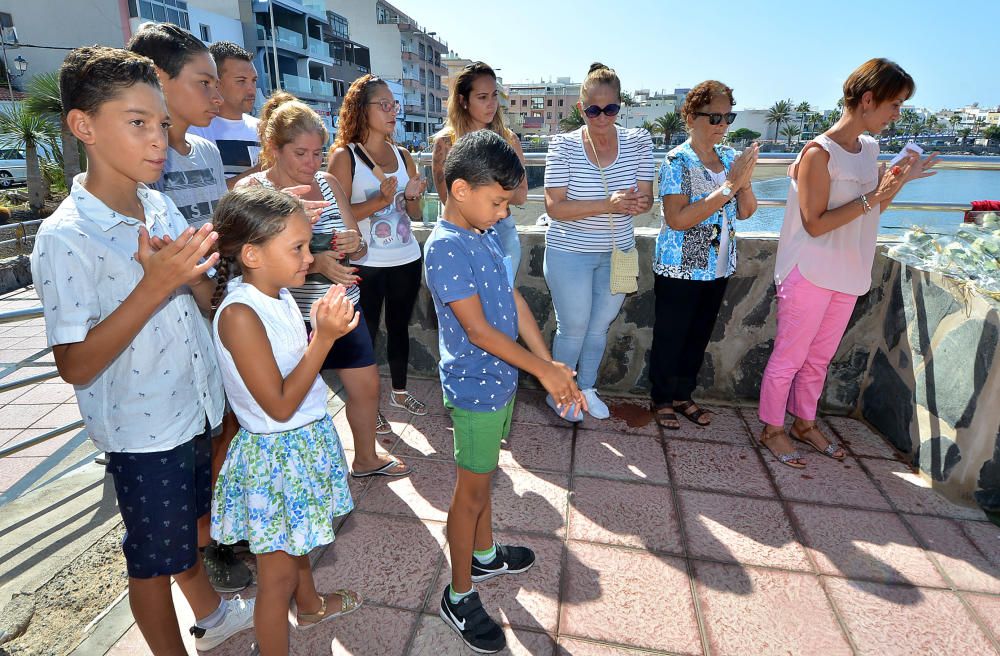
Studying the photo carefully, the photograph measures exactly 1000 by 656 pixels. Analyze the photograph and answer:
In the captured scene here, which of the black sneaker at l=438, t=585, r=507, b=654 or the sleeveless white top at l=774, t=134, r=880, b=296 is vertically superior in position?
the sleeveless white top at l=774, t=134, r=880, b=296

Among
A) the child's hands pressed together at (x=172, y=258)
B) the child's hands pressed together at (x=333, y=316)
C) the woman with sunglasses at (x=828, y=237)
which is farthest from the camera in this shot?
the woman with sunglasses at (x=828, y=237)

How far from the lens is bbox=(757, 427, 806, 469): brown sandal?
124 inches

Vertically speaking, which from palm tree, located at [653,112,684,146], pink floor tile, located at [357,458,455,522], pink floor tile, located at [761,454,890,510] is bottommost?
pink floor tile, located at [761,454,890,510]

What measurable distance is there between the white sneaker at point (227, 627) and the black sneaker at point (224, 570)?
19 cm

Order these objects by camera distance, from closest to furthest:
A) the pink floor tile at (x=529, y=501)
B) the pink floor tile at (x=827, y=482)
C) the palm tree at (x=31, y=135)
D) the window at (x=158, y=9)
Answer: the pink floor tile at (x=529, y=501)
the pink floor tile at (x=827, y=482)
the palm tree at (x=31, y=135)
the window at (x=158, y=9)

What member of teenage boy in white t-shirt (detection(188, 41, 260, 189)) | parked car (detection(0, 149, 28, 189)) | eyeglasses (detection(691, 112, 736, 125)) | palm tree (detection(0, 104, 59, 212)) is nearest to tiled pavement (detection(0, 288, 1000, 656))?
teenage boy in white t-shirt (detection(188, 41, 260, 189))

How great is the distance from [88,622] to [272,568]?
0.96m

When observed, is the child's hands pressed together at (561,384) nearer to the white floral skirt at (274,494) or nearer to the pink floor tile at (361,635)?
the white floral skirt at (274,494)

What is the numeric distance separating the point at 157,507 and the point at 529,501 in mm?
1694

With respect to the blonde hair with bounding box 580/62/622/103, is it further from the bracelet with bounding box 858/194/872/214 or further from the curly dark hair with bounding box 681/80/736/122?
the bracelet with bounding box 858/194/872/214

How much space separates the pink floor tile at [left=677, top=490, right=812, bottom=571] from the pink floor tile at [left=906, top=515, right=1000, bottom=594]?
58 cm

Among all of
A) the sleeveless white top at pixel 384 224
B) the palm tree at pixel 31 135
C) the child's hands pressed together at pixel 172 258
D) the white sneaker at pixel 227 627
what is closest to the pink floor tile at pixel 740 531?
the white sneaker at pixel 227 627

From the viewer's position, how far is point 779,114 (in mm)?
96812

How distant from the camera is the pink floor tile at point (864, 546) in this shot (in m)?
2.38
